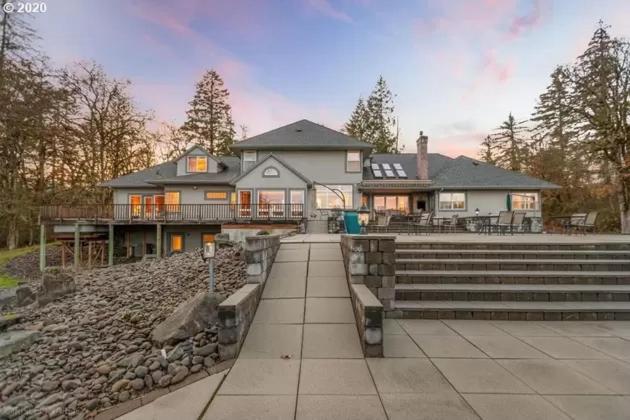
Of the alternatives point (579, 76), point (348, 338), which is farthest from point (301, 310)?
point (579, 76)

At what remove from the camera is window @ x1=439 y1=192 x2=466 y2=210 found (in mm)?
16719

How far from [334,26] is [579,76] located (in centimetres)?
1633

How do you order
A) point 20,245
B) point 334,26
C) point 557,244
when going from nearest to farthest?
point 557,244 → point 334,26 → point 20,245

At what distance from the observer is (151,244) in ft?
56.2

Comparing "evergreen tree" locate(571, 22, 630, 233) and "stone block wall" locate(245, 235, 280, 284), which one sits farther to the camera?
"evergreen tree" locate(571, 22, 630, 233)

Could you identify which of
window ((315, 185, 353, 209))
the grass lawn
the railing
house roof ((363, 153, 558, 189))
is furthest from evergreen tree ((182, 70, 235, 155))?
house roof ((363, 153, 558, 189))

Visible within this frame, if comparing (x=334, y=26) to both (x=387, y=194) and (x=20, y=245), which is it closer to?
(x=387, y=194)

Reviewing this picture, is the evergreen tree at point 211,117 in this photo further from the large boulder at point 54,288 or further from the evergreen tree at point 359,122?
the large boulder at point 54,288

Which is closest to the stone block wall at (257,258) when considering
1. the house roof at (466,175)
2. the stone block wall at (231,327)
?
the stone block wall at (231,327)

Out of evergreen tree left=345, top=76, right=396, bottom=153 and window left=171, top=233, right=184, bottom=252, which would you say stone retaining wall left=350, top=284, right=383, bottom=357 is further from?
evergreen tree left=345, top=76, right=396, bottom=153

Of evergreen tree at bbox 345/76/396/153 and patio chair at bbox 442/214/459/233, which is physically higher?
evergreen tree at bbox 345/76/396/153

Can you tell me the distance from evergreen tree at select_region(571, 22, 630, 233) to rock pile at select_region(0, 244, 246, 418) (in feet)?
70.8

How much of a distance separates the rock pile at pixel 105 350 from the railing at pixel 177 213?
8.39 metres

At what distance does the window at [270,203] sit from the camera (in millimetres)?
15352
